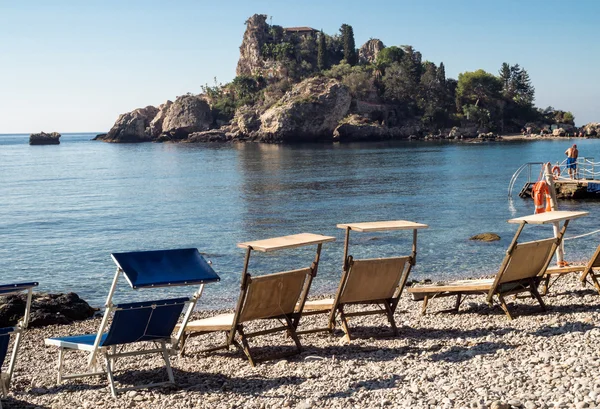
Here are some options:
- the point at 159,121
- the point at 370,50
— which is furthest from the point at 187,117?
the point at 370,50

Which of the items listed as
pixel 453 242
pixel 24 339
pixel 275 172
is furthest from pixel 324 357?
pixel 275 172

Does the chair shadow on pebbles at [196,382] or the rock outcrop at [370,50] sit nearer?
the chair shadow on pebbles at [196,382]

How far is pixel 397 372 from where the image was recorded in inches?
279

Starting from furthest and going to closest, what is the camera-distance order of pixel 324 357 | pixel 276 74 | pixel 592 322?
pixel 276 74
pixel 592 322
pixel 324 357

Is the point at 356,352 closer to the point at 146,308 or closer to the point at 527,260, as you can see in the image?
the point at 146,308

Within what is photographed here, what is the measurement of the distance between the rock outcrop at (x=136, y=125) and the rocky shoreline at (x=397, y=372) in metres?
159

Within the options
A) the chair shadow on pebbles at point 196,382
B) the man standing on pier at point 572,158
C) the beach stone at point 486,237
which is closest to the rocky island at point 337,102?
the man standing on pier at point 572,158

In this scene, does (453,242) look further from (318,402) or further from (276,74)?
(276,74)

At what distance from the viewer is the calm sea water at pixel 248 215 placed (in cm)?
1969

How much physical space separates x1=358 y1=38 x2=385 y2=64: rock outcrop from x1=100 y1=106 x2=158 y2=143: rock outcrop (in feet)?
175

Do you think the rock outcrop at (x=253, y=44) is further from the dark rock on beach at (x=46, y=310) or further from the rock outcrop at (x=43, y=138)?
the dark rock on beach at (x=46, y=310)

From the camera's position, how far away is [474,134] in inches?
5472

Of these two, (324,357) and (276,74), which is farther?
(276,74)

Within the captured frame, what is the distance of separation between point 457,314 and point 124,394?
512 cm
